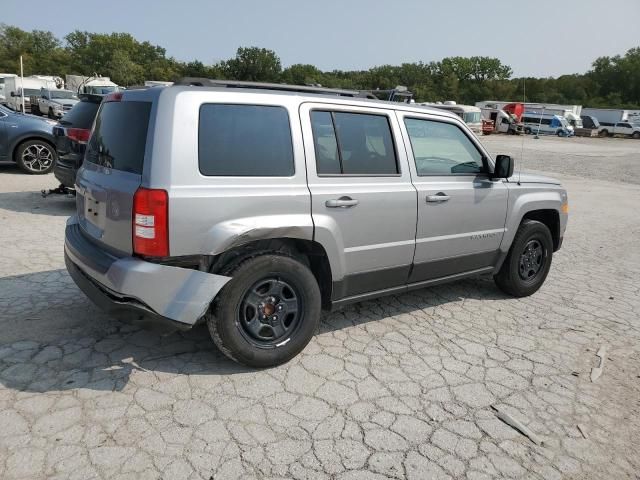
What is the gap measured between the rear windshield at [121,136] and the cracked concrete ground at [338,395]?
1339mm

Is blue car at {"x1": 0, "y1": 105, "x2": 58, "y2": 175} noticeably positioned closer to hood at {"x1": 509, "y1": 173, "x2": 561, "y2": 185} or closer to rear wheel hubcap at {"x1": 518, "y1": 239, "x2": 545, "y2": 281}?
hood at {"x1": 509, "y1": 173, "x2": 561, "y2": 185}

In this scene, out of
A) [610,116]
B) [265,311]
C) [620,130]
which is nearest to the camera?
[265,311]

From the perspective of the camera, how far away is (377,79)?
312ft

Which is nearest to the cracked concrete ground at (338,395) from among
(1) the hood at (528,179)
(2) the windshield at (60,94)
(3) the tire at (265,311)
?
(3) the tire at (265,311)

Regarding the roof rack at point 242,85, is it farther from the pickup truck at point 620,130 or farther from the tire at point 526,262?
the pickup truck at point 620,130

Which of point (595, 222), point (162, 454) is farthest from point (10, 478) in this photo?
point (595, 222)

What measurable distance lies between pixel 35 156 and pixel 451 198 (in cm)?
960

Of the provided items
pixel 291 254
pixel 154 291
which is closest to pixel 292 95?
pixel 291 254

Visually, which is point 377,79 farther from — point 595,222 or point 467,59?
point 595,222

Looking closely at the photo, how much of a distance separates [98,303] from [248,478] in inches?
57.7

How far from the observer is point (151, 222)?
2781mm

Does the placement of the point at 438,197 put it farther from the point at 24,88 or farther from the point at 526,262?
the point at 24,88

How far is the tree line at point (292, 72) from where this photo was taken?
80625 mm

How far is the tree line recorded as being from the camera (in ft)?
265
